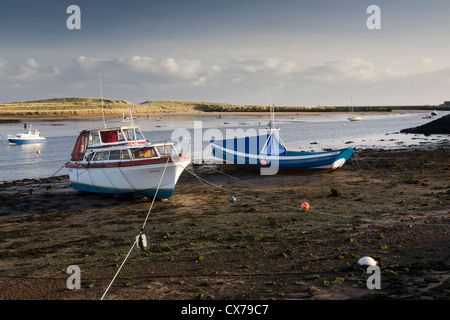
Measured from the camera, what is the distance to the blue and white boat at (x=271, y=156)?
2350 centimetres

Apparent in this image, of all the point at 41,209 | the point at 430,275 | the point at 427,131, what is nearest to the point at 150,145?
the point at 41,209

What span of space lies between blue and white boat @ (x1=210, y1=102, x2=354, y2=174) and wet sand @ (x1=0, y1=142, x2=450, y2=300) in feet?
10.2

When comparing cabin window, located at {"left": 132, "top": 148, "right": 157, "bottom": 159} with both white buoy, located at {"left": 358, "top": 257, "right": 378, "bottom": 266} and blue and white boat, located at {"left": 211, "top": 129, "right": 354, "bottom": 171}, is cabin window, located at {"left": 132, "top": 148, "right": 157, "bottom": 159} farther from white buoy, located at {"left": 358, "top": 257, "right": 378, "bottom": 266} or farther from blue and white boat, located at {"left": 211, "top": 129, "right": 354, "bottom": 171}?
white buoy, located at {"left": 358, "top": 257, "right": 378, "bottom": 266}

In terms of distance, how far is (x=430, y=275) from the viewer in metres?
8.37

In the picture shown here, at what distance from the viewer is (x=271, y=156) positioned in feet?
80.5

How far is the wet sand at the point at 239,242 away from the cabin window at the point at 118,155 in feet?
6.83

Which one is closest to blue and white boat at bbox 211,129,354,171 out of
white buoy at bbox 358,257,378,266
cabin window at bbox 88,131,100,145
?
cabin window at bbox 88,131,100,145

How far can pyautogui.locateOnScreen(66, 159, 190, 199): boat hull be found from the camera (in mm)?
17141

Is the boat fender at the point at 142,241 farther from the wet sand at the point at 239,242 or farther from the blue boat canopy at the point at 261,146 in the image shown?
the blue boat canopy at the point at 261,146

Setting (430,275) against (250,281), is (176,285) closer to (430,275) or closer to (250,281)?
(250,281)

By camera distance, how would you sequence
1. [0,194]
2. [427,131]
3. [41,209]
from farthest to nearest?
1. [427,131]
2. [0,194]
3. [41,209]

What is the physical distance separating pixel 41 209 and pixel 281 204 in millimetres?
10486
